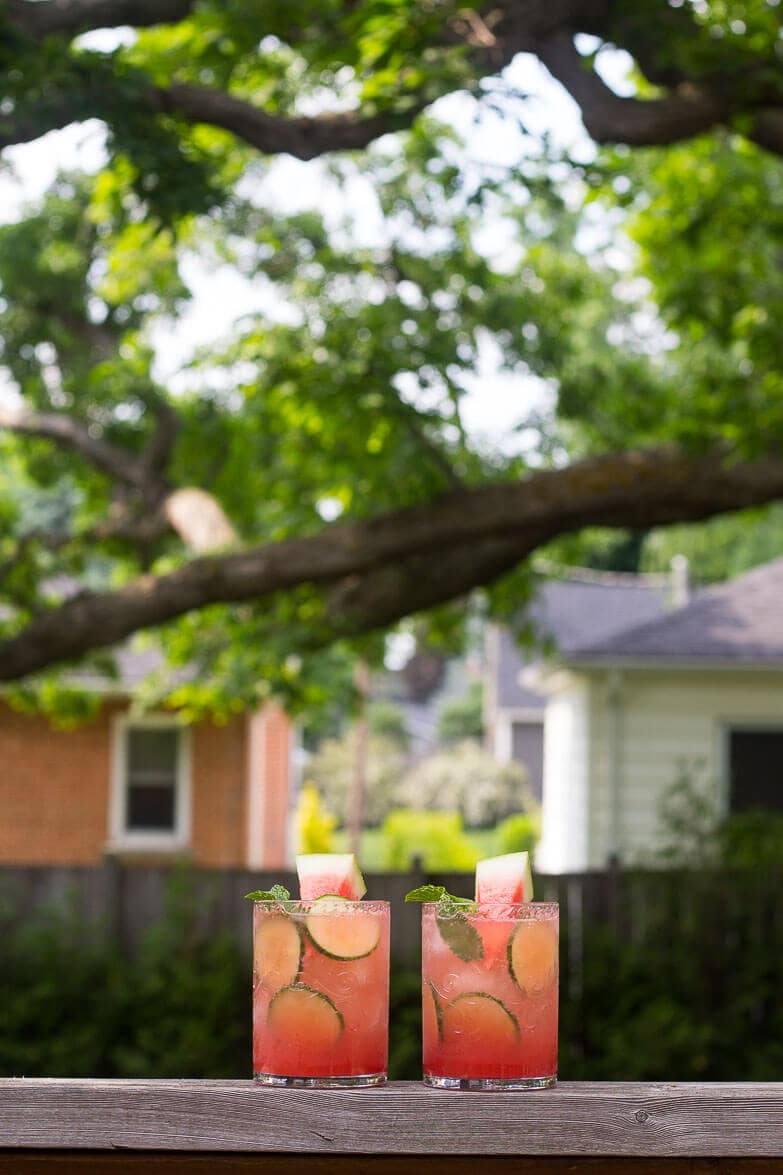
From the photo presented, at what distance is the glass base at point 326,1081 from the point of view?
1940mm

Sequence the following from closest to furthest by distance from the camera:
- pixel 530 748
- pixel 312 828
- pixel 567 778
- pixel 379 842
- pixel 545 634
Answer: pixel 545 634 → pixel 567 778 → pixel 312 828 → pixel 379 842 → pixel 530 748

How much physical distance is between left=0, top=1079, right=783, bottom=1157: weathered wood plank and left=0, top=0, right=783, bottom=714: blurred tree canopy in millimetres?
5250

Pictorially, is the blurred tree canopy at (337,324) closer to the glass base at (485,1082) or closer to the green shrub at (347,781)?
the glass base at (485,1082)

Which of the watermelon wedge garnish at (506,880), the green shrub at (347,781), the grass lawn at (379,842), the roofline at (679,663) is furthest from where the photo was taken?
the green shrub at (347,781)

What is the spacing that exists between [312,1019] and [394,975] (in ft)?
28.3

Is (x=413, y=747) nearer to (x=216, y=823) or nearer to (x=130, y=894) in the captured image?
(x=216, y=823)

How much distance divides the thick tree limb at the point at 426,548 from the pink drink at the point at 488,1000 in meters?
7.26

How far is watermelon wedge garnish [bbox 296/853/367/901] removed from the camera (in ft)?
6.79

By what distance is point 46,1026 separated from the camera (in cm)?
1014

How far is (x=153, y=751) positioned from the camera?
21.8 meters

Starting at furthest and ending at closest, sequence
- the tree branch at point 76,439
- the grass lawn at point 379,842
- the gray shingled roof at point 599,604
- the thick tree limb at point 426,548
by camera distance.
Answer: the grass lawn at point 379,842
the gray shingled roof at point 599,604
the tree branch at point 76,439
the thick tree limb at point 426,548

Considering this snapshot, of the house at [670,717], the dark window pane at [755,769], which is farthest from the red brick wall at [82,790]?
the dark window pane at [755,769]

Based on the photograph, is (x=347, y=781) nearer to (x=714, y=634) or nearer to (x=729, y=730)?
(x=729, y=730)

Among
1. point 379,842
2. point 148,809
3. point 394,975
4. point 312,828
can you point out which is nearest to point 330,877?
point 394,975
